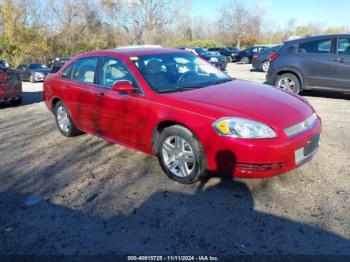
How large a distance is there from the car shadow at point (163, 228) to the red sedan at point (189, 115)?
1.26 ft

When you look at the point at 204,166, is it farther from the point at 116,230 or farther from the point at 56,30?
the point at 56,30

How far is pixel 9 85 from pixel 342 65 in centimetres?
879

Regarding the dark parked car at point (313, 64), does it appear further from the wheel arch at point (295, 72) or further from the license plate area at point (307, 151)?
the license plate area at point (307, 151)

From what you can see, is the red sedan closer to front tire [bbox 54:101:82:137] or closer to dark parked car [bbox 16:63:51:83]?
front tire [bbox 54:101:82:137]

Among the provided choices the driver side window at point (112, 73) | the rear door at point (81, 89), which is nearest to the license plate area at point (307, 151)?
the driver side window at point (112, 73)

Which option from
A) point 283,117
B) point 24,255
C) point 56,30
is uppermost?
point 56,30

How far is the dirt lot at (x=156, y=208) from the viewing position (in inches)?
117

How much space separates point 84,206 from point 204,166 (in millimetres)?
1378

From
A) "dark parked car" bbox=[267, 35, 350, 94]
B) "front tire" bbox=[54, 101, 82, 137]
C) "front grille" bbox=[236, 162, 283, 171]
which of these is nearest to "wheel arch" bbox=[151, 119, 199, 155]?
"front grille" bbox=[236, 162, 283, 171]

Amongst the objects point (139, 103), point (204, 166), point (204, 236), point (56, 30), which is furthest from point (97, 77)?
point (56, 30)

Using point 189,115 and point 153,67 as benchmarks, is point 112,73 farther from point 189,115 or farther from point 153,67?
point 189,115

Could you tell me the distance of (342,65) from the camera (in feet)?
27.1

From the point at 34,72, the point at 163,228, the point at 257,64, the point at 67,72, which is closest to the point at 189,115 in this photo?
the point at 163,228

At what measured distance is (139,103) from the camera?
4312mm
